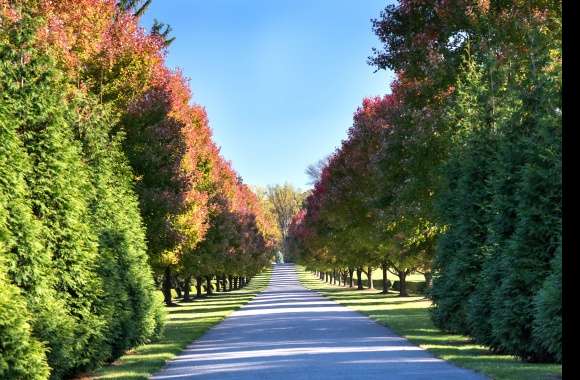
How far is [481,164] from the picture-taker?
18.3m

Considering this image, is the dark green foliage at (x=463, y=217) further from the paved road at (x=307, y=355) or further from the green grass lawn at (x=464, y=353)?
the paved road at (x=307, y=355)

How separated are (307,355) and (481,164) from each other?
6614 millimetres

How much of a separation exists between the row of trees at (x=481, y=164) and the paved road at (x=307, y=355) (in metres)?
1.75

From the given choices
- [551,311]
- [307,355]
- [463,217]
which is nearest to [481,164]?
[463,217]

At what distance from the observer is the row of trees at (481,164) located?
1362 centimetres

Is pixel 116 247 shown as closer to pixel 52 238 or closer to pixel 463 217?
pixel 52 238

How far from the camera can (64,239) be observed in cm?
1291

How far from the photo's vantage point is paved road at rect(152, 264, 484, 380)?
12384 millimetres

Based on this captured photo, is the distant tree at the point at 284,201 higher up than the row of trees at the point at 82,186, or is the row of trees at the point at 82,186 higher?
the distant tree at the point at 284,201

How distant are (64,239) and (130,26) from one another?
43.5 feet

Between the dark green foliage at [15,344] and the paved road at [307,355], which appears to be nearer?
the dark green foliage at [15,344]

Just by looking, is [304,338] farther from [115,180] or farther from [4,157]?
[4,157]

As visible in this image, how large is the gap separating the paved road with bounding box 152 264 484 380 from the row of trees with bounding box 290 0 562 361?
1.75 meters

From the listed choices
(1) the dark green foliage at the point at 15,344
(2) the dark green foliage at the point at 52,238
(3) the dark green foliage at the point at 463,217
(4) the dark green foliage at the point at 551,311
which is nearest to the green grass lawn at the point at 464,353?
(4) the dark green foliage at the point at 551,311
